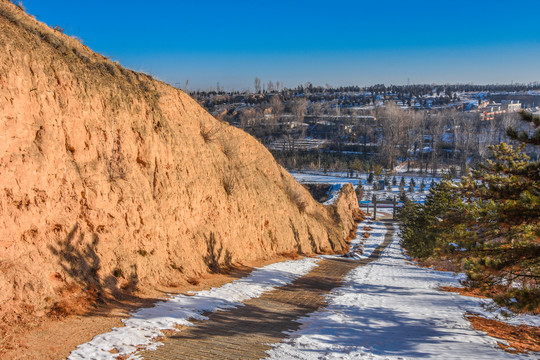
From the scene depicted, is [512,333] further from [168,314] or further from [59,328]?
[59,328]

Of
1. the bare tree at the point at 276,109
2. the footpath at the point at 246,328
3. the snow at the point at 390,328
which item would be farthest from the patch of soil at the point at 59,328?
the bare tree at the point at 276,109

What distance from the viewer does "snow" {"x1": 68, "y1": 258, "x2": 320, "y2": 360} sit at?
249 inches

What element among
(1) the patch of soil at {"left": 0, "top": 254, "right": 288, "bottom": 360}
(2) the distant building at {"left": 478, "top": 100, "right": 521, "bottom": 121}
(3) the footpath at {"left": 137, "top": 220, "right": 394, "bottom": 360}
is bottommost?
(3) the footpath at {"left": 137, "top": 220, "right": 394, "bottom": 360}

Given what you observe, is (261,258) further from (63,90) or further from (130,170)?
(63,90)

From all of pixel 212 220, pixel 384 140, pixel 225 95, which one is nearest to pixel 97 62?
pixel 212 220

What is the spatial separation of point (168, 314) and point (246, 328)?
1.66 m

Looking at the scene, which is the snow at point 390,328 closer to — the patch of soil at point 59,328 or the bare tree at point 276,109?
the patch of soil at point 59,328

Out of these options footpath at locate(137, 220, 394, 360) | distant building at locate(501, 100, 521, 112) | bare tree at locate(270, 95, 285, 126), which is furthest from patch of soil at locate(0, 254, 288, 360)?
distant building at locate(501, 100, 521, 112)

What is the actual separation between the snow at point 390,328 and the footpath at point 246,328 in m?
0.35

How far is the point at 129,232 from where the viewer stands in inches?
405

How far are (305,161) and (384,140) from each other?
3785cm

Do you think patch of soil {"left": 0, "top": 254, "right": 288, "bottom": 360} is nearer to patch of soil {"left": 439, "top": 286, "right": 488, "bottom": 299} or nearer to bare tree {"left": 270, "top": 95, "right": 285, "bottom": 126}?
patch of soil {"left": 439, "top": 286, "right": 488, "bottom": 299}

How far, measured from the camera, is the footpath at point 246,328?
22.4 ft

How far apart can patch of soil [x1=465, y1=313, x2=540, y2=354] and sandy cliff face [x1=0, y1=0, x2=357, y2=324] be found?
795 centimetres
